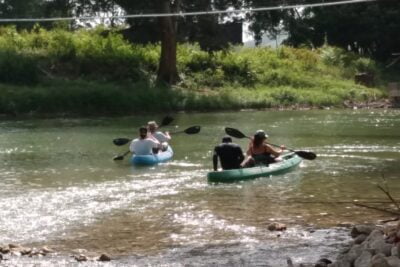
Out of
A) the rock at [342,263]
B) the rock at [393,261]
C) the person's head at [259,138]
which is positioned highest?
the person's head at [259,138]

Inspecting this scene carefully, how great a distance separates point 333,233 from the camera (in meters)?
9.60

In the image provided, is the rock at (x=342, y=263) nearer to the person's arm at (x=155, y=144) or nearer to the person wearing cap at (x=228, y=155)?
the person wearing cap at (x=228, y=155)

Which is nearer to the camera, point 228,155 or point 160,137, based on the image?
point 228,155

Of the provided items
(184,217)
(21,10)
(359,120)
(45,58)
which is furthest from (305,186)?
(21,10)

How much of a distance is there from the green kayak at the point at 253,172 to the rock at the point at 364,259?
22.0ft

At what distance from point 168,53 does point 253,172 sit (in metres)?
21.0

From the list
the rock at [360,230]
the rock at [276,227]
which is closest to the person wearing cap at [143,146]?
the rock at [276,227]

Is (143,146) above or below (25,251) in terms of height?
above

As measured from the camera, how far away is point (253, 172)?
46.9ft

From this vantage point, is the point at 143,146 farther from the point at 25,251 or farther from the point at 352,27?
the point at 352,27

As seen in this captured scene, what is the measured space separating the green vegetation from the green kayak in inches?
666

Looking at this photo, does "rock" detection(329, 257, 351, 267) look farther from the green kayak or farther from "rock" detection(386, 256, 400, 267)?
the green kayak

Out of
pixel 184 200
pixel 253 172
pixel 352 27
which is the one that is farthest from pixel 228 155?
pixel 352 27

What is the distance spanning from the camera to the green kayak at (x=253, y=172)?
13867 millimetres
